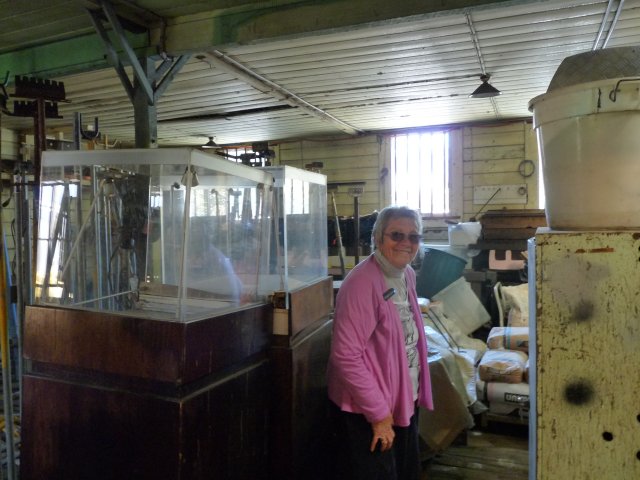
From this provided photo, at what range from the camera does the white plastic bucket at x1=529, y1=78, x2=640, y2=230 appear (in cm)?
131

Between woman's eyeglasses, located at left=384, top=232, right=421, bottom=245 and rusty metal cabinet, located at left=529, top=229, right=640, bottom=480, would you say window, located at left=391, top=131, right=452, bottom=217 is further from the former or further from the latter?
rusty metal cabinet, located at left=529, top=229, right=640, bottom=480

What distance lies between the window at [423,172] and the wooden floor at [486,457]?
4066 mm

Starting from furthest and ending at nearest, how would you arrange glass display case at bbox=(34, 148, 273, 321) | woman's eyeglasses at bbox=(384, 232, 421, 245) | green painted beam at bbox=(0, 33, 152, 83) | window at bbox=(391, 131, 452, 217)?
window at bbox=(391, 131, 452, 217) < green painted beam at bbox=(0, 33, 152, 83) < woman's eyeglasses at bbox=(384, 232, 421, 245) < glass display case at bbox=(34, 148, 273, 321)

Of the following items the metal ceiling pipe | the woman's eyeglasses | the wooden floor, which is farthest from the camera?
the metal ceiling pipe

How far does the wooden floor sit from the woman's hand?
1.35 meters

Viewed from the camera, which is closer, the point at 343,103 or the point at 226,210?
the point at 226,210

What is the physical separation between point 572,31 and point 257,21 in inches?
96.6

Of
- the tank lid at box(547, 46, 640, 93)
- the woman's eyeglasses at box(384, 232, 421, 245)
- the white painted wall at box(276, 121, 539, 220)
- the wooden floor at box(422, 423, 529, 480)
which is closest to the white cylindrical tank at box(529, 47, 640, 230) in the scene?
the tank lid at box(547, 46, 640, 93)

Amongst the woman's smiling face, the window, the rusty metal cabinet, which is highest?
the window

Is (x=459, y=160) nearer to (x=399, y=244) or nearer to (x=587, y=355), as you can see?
(x=399, y=244)

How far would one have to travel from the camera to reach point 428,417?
3303mm

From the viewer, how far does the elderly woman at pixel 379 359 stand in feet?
6.79

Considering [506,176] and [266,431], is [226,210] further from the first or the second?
[506,176]

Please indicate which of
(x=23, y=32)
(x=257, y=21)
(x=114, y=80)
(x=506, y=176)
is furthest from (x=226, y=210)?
(x=506, y=176)
